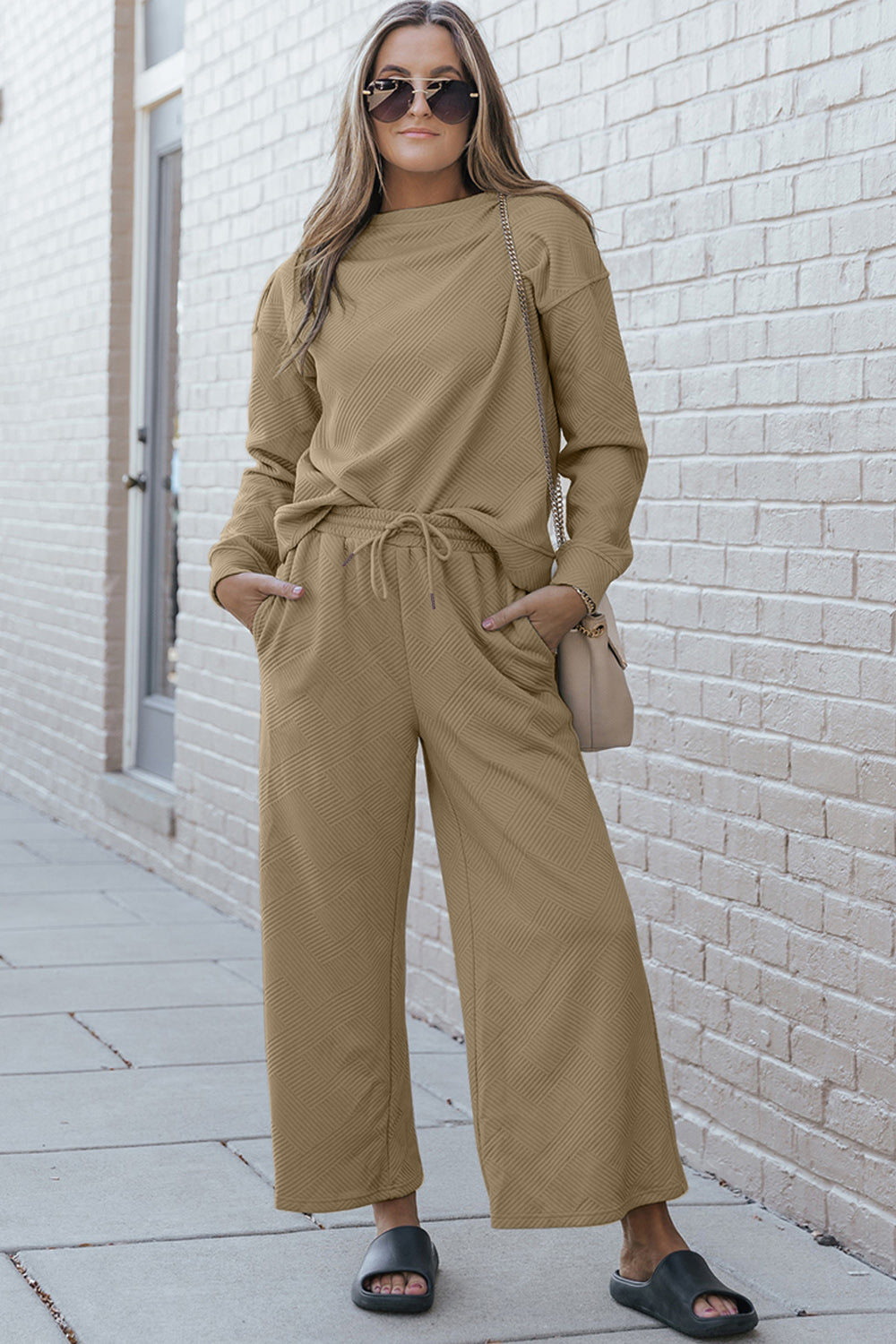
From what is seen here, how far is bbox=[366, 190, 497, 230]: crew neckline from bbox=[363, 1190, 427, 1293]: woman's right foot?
148cm

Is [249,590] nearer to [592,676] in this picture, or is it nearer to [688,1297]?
[592,676]

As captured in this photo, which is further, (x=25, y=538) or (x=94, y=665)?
(x=25, y=538)

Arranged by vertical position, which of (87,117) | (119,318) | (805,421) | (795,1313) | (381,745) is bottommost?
(795,1313)

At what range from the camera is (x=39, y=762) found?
25.9ft

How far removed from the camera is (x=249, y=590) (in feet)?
8.95

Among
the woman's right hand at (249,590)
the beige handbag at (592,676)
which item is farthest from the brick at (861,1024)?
the woman's right hand at (249,590)

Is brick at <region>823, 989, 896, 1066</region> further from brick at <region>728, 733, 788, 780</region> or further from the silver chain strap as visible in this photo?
the silver chain strap

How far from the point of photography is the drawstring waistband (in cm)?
260

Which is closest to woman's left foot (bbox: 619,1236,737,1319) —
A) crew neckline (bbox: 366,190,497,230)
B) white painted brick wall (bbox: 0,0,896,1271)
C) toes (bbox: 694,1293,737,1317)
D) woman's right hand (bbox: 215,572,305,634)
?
toes (bbox: 694,1293,737,1317)

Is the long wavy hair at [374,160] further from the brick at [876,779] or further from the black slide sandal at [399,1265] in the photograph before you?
the black slide sandal at [399,1265]

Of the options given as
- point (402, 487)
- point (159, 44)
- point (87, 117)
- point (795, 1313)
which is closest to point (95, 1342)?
point (795, 1313)

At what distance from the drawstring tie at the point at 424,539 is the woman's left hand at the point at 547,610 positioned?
0.34ft

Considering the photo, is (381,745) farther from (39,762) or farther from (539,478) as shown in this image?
(39,762)

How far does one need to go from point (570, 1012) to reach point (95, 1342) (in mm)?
818
